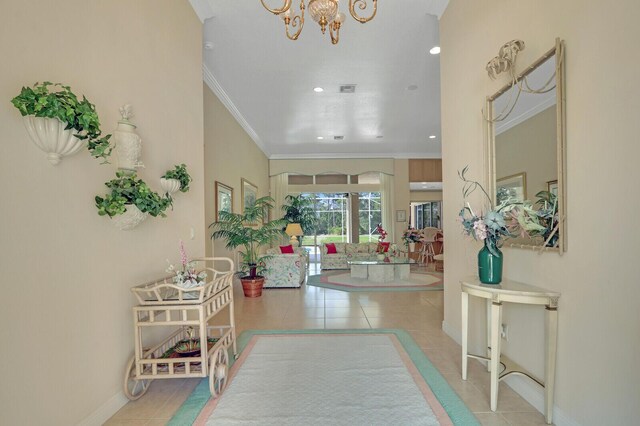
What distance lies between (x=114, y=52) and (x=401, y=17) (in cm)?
289

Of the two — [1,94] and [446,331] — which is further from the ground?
[1,94]

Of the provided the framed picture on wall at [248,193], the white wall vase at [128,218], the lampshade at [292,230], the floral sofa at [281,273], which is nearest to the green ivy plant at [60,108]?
the white wall vase at [128,218]

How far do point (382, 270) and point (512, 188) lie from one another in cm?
456

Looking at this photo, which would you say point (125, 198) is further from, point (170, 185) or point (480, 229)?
point (480, 229)

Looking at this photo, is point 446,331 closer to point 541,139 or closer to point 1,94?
point 541,139

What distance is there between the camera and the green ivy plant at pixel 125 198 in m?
1.92

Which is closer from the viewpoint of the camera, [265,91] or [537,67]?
[537,67]

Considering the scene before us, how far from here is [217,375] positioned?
2275mm

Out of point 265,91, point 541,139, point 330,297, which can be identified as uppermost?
point 265,91

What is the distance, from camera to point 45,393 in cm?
162

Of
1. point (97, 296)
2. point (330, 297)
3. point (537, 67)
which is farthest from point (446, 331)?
point (97, 296)

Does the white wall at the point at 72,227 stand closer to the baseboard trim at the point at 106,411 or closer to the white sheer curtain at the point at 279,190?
the baseboard trim at the point at 106,411

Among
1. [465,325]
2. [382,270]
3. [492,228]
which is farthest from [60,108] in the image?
[382,270]

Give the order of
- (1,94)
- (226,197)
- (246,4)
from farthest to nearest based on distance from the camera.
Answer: (226,197) → (246,4) → (1,94)
